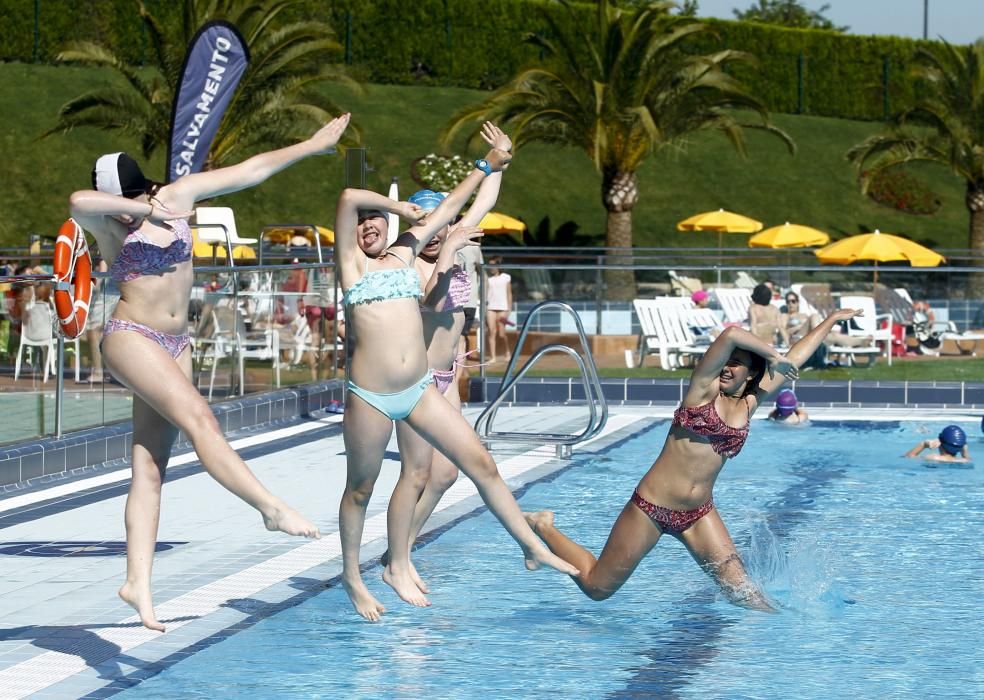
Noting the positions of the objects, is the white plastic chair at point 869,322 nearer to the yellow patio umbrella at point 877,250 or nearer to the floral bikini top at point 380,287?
the yellow patio umbrella at point 877,250

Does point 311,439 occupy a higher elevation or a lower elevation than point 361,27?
lower

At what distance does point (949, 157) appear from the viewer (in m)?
35.2

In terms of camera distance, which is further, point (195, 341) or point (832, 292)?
point (832, 292)

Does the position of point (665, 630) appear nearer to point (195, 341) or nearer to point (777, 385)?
point (777, 385)

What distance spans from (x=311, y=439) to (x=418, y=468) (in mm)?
5934

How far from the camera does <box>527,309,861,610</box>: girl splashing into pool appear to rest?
586 cm

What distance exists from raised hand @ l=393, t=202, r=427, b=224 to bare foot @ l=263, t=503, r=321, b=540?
123cm

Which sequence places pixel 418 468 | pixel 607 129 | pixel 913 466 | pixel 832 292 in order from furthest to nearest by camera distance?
pixel 607 129 < pixel 832 292 < pixel 913 466 < pixel 418 468

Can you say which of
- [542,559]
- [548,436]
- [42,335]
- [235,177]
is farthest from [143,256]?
[548,436]

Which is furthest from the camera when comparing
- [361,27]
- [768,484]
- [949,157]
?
[361,27]

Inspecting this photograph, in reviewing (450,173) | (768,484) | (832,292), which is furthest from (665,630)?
(450,173)

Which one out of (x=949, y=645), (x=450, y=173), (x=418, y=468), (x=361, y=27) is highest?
(x=361, y=27)

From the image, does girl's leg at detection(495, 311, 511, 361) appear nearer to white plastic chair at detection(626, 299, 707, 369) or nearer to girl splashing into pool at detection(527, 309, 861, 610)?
white plastic chair at detection(626, 299, 707, 369)

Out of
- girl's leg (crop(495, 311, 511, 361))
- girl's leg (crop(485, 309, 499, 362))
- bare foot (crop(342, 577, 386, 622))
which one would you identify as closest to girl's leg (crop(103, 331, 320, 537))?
bare foot (crop(342, 577, 386, 622))
